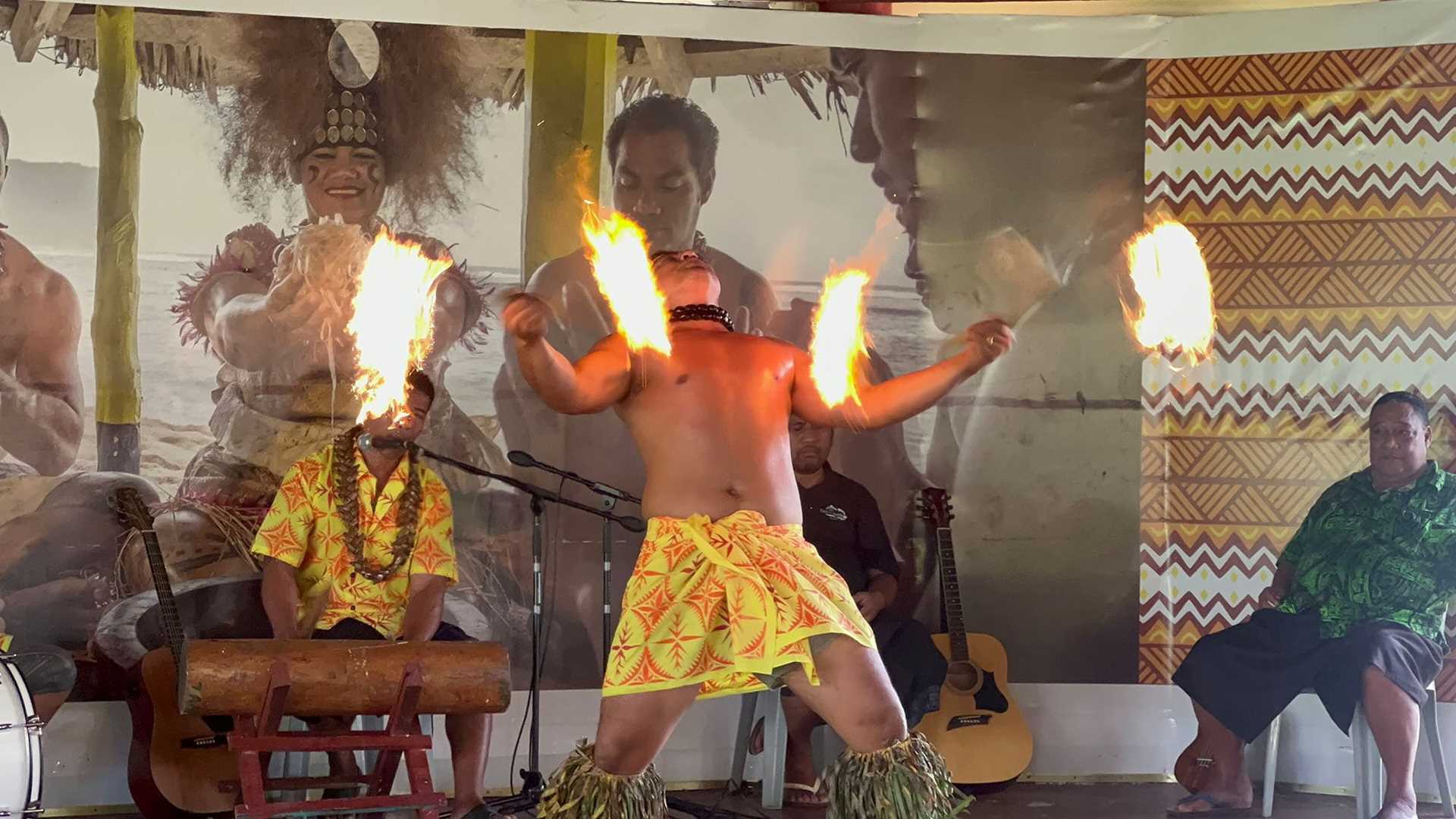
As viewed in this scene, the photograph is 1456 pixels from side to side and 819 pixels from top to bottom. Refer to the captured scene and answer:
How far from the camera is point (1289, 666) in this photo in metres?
5.34

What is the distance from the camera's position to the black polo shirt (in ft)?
19.1

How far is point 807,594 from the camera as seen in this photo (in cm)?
353

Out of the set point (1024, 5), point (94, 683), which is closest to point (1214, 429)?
point (1024, 5)

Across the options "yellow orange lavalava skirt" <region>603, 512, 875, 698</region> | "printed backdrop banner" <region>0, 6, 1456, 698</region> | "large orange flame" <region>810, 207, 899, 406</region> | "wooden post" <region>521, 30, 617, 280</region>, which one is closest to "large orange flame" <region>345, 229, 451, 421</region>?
"printed backdrop banner" <region>0, 6, 1456, 698</region>

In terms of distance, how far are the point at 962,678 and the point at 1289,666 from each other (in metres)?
1.16

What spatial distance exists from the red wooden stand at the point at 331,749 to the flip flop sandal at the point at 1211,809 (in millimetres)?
2567

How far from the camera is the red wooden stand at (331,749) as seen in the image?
14.1 ft

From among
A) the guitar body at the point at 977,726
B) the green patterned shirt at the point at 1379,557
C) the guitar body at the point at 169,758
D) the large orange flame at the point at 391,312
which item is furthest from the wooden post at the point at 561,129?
the green patterned shirt at the point at 1379,557

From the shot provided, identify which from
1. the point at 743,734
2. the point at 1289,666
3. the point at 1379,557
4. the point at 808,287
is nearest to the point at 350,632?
the point at 743,734

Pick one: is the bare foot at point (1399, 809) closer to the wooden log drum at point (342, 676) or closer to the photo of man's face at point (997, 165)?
the photo of man's face at point (997, 165)

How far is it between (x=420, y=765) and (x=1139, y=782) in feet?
9.86

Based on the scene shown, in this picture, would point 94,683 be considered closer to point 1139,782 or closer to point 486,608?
point 486,608

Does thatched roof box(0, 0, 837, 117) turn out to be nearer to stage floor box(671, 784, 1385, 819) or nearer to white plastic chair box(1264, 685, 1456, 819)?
stage floor box(671, 784, 1385, 819)

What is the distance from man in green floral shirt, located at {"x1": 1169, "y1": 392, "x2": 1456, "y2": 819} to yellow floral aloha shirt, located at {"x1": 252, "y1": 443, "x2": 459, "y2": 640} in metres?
2.71
